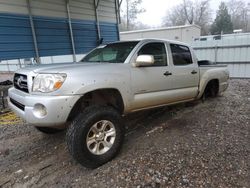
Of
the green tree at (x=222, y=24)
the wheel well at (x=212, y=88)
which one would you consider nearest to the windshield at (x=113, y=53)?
the wheel well at (x=212, y=88)

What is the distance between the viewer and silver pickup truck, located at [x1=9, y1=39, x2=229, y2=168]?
2.66 meters

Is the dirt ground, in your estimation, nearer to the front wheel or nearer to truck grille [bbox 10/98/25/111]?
the front wheel

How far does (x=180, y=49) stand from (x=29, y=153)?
3.57 m

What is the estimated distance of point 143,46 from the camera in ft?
12.4

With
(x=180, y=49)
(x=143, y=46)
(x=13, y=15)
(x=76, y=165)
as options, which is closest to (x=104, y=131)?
(x=76, y=165)

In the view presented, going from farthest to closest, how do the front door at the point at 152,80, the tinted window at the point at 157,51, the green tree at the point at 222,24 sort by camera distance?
1. the green tree at the point at 222,24
2. the tinted window at the point at 157,51
3. the front door at the point at 152,80

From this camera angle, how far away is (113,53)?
13.0ft

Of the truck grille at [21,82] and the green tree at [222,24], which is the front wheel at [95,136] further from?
the green tree at [222,24]

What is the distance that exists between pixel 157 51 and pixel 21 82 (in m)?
2.41

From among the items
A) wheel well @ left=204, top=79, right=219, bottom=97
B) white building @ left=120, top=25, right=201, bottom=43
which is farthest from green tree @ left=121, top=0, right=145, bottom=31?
wheel well @ left=204, top=79, right=219, bottom=97

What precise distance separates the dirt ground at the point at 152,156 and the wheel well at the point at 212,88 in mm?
1257

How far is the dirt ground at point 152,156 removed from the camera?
2682 mm

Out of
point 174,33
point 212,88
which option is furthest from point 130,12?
point 212,88

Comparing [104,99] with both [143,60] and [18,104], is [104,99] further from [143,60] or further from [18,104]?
[18,104]
